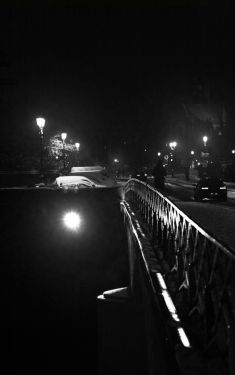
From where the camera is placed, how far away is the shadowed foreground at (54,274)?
20.8m

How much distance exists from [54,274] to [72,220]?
413 cm

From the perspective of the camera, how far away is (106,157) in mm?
97875

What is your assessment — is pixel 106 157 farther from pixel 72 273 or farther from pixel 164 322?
pixel 164 322

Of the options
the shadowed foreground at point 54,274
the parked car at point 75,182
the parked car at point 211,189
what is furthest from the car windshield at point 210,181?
the parked car at point 75,182

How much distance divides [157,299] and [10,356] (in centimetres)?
1638

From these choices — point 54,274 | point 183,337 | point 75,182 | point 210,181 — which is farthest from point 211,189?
point 183,337

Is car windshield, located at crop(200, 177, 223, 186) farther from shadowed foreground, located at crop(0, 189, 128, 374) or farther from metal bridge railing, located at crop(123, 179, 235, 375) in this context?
metal bridge railing, located at crop(123, 179, 235, 375)

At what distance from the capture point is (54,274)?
25.3m

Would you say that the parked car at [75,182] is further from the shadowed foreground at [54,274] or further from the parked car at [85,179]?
the shadowed foreground at [54,274]

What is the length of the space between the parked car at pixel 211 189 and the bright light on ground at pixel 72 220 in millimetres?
6841

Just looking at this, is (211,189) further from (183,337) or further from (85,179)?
(183,337)

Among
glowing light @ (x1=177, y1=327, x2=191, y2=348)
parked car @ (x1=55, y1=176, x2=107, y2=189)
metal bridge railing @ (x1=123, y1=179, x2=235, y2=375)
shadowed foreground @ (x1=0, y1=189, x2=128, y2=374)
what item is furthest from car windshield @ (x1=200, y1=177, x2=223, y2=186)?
glowing light @ (x1=177, y1=327, x2=191, y2=348)

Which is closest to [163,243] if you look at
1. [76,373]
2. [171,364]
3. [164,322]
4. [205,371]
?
[164,322]

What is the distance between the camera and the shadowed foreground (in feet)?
68.1
